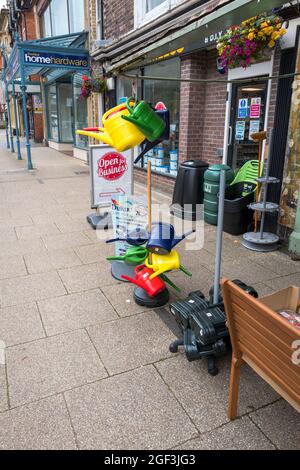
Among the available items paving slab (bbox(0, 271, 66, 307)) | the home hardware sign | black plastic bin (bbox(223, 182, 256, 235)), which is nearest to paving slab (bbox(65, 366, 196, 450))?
paving slab (bbox(0, 271, 66, 307))

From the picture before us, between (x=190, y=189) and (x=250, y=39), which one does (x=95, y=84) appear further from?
(x=250, y=39)

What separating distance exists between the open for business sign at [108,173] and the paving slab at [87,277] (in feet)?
5.13

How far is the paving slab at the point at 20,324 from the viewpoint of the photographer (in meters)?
3.02

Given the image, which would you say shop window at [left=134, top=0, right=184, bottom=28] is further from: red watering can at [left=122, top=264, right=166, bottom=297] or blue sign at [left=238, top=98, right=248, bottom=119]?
red watering can at [left=122, top=264, right=166, bottom=297]

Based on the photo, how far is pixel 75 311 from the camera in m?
3.43

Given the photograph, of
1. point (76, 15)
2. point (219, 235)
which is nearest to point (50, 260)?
point (219, 235)

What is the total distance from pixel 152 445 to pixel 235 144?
5245mm

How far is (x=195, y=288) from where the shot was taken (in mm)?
3896

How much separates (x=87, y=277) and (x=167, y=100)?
17.9 ft

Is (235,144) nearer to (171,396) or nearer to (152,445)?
(171,396)

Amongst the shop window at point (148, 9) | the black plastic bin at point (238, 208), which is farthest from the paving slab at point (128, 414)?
the shop window at point (148, 9)

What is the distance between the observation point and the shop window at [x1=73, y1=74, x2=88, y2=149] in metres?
13.8

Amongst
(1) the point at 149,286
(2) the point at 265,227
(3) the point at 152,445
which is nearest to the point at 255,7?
(1) the point at 149,286

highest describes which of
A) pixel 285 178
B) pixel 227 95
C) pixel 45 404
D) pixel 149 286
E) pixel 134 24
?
pixel 134 24
